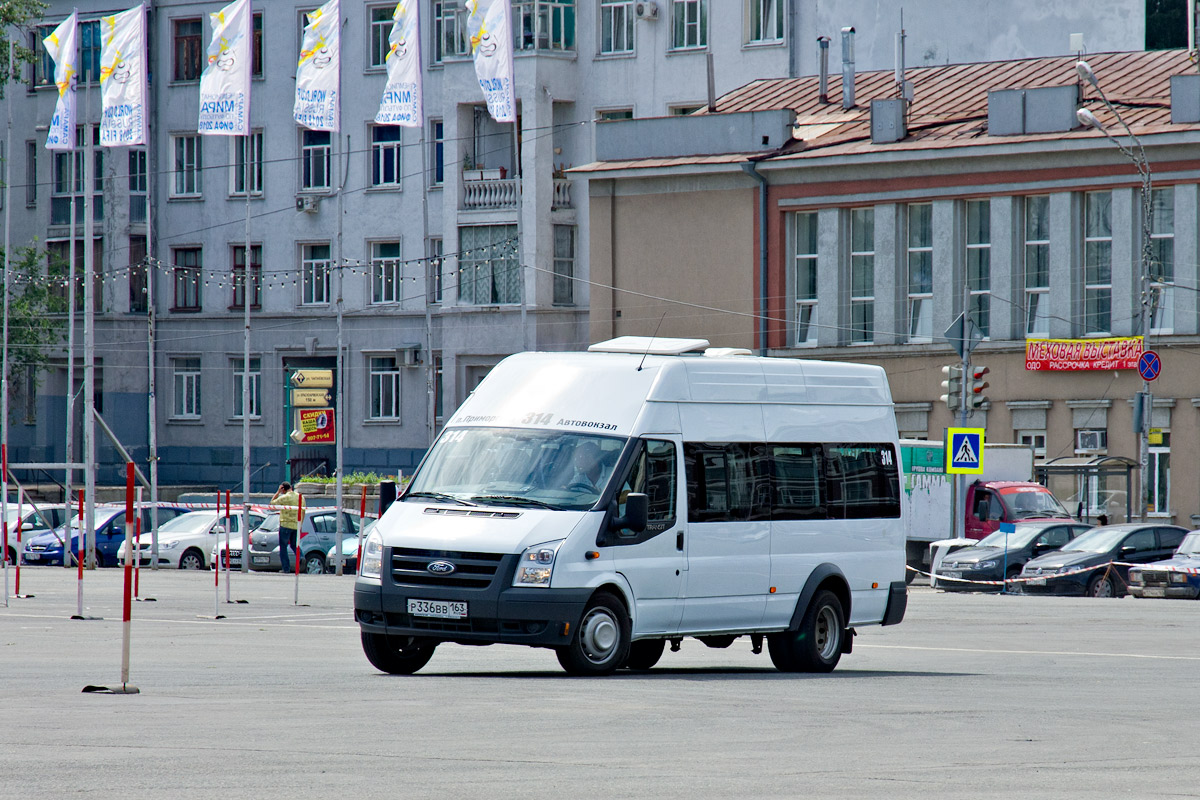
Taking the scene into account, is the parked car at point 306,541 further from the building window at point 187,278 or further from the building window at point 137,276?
the building window at point 137,276

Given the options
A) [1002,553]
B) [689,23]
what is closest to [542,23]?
[689,23]

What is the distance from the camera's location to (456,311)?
59969mm

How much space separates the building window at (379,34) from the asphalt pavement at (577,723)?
1657 inches

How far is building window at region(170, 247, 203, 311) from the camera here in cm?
6544

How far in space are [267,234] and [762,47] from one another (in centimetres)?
1651

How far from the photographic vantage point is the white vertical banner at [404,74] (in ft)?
142

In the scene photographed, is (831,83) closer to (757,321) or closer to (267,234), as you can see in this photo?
(757,321)

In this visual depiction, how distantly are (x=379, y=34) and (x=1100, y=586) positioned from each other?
34.3 meters

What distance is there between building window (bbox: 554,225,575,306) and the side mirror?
4371 centimetres

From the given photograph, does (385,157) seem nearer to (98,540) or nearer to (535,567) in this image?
(98,540)

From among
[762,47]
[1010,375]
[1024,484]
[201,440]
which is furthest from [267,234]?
[1024,484]

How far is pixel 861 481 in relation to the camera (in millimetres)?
18031

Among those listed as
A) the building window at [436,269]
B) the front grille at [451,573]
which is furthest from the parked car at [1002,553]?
the building window at [436,269]

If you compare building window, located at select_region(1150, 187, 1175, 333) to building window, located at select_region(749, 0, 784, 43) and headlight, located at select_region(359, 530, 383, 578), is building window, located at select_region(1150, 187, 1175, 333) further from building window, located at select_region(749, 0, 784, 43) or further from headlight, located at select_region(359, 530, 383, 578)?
headlight, located at select_region(359, 530, 383, 578)
